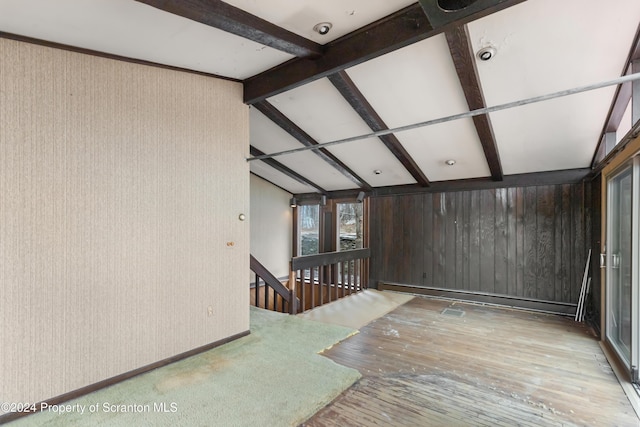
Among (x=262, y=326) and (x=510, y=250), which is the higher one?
(x=510, y=250)

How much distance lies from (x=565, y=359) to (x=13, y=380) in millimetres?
4818

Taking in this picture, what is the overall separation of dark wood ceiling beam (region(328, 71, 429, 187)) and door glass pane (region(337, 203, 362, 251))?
204 cm

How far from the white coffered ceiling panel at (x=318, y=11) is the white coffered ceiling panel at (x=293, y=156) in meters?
2.02

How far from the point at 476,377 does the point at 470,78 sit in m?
2.80

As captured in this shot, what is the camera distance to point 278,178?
23.7ft

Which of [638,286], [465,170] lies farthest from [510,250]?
[638,286]

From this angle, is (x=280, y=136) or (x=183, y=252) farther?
(x=280, y=136)

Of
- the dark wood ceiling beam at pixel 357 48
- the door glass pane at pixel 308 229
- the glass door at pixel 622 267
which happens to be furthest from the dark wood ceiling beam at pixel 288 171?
the glass door at pixel 622 267

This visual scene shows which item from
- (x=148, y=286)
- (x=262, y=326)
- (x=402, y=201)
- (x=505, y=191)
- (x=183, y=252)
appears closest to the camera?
(x=148, y=286)

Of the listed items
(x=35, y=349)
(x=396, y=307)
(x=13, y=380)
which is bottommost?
(x=396, y=307)

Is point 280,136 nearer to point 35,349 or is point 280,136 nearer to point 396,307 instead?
point 396,307

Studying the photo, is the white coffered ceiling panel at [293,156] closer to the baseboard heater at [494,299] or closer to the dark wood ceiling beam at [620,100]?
the baseboard heater at [494,299]

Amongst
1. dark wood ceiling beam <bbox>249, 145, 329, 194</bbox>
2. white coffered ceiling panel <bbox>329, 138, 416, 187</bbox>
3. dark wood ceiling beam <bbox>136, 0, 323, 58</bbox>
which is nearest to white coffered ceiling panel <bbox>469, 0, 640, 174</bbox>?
dark wood ceiling beam <bbox>136, 0, 323, 58</bbox>

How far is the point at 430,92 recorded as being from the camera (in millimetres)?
3363
